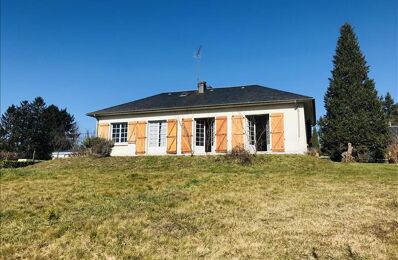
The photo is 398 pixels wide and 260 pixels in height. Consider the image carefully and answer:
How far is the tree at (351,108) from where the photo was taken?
17531 mm

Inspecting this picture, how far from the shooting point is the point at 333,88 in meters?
19.7

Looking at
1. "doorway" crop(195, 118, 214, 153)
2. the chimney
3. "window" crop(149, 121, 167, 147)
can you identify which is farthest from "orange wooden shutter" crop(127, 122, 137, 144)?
the chimney

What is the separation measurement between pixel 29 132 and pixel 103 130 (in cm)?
2287

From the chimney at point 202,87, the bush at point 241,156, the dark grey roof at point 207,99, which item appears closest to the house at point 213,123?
the dark grey roof at point 207,99

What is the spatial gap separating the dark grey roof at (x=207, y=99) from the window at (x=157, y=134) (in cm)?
91

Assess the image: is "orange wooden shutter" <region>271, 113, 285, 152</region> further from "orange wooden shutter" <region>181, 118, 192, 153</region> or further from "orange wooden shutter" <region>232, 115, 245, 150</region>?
"orange wooden shutter" <region>181, 118, 192, 153</region>

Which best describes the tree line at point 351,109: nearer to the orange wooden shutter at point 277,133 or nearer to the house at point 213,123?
the house at point 213,123

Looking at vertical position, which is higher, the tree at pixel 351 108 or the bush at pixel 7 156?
the tree at pixel 351 108

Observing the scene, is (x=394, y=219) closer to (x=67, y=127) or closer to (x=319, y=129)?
(x=319, y=129)

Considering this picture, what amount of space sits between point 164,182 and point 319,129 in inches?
533

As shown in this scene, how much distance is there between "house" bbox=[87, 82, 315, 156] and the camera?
14.3 m

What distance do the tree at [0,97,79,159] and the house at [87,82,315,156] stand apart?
1815 cm

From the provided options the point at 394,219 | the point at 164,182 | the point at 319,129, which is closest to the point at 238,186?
the point at 164,182

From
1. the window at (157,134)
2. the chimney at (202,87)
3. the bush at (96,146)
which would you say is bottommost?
the bush at (96,146)
